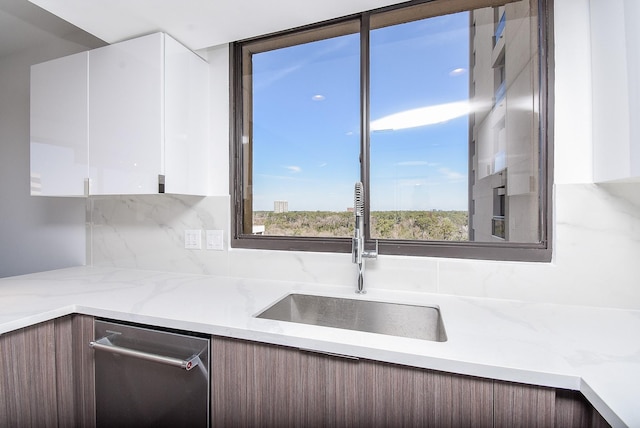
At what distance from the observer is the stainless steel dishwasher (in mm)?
956

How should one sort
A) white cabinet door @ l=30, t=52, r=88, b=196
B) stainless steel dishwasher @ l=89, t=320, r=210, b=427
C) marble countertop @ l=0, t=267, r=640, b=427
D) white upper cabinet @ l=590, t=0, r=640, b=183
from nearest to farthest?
marble countertop @ l=0, t=267, r=640, b=427, white upper cabinet @ l=590, t=0, r=640, b=183, stainless steel dishwasher @ l=89, t=320, r=210, b=427, white cabinet door @ l=30, t=52, r=88, b=196

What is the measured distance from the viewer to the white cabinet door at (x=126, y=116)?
4.51 ft

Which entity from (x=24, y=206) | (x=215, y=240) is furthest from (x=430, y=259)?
(x=24, y=206)

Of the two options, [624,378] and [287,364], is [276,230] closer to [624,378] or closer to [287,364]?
[287,364]

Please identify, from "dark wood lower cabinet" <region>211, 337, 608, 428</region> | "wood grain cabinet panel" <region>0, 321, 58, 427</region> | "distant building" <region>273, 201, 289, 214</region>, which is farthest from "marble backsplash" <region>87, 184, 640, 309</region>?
"wood grain cabinet panel" <region>0, 321, 58, 427</region>

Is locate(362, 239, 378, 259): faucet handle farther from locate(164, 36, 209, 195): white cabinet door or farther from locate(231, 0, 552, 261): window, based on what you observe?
locate(164, 36, 209, 195): white cabinet door

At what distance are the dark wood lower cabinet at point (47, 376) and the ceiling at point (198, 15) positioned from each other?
130 centimetres

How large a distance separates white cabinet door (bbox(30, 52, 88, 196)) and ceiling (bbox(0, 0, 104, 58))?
1.57 ft

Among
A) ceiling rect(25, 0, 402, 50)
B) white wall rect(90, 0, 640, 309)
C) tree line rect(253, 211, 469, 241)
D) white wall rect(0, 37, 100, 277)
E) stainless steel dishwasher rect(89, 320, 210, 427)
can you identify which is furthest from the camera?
white wall rect(0, 37, 100, 277)

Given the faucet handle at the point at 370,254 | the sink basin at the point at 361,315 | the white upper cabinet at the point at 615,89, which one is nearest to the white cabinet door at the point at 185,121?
the sink basin at the point at 361,315

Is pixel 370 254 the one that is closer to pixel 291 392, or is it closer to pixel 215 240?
pixel 291 392

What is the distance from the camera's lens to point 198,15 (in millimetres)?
1305

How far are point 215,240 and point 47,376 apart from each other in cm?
84

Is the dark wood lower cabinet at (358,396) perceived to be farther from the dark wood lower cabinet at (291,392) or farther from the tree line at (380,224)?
the tree line at (380,224)
